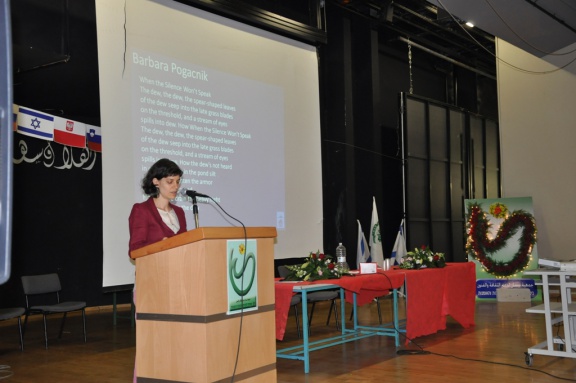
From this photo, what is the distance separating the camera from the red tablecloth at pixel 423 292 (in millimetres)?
4906

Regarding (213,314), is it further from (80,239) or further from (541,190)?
(541,190)

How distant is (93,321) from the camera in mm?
8016

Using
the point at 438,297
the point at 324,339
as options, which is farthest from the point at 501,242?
the point at 324,339

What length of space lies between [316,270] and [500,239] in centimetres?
512

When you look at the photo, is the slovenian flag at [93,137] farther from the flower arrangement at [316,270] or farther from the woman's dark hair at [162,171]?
the woman's dark hair at [162,171]

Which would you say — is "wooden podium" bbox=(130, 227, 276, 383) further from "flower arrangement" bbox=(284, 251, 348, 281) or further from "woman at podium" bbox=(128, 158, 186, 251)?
"flower arrangement" bbox=(284, 251, 348, 281)

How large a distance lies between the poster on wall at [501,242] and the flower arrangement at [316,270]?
4.87 meters

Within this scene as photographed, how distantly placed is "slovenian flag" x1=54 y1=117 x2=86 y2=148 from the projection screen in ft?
8.04

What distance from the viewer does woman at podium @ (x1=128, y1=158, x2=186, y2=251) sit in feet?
10.4

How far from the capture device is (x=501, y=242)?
9141 mm

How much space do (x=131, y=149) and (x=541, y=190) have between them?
21.3 ft

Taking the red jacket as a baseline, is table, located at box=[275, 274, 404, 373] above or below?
below

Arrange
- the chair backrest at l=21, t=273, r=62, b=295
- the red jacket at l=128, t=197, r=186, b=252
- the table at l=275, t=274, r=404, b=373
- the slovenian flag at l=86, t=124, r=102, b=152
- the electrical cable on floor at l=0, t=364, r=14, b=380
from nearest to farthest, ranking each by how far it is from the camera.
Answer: the red jacket at l=128, t=197, r=186, b=252 < the table at l=275, t=274, r=404, b=373 < the electrical cable on floor at l=0, t=364, r=14, b=380 < the chair backrest at l=21, t=273, r=62, b=295 < the slovenian flag at l=86, t=124, r=102, b=152

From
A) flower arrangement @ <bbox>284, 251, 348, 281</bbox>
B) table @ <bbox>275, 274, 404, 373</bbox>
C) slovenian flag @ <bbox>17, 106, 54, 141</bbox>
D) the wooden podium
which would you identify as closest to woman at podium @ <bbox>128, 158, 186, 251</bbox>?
the wooden podium
